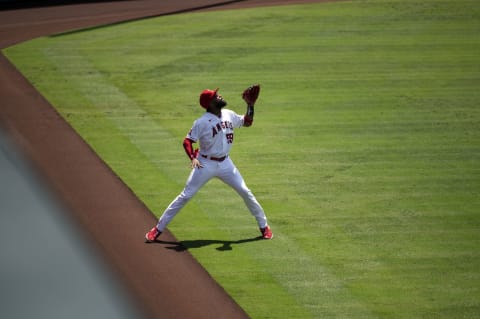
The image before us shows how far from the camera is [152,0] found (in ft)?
70.1

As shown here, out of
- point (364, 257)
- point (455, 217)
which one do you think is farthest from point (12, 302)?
point (455, 217)

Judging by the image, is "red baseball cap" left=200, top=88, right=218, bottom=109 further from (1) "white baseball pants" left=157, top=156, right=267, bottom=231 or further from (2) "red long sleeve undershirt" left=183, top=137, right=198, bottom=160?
(1) "white baseball pants" left=157, top=156, right=267, bottom=231

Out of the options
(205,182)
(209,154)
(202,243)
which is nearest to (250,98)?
(209,154)

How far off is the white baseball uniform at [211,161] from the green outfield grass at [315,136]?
0.49m

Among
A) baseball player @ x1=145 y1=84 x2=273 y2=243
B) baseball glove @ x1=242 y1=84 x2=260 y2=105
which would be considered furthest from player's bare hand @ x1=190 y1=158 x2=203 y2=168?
baseball glove @ x1=242 y1=84 x2=260 y2=105

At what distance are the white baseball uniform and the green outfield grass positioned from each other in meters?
0.49

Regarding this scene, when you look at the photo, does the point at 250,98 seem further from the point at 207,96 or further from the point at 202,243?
the point at 202,243

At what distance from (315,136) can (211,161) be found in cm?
Answer: 377

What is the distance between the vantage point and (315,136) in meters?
11.5

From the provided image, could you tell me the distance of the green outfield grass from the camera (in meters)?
7.50

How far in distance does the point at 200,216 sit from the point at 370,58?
7.52 metres

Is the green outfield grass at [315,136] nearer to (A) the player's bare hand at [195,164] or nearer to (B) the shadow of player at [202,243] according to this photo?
(B) the shadow of player at [202,243]

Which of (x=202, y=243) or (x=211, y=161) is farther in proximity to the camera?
(x=202, y=243)

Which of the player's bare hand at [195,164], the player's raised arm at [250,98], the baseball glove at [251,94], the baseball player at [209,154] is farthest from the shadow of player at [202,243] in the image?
the baseball glove at [251,94]
